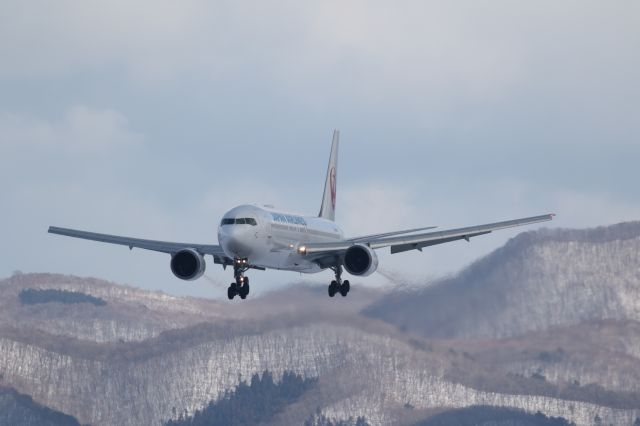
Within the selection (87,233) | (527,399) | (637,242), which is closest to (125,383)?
(527,399)

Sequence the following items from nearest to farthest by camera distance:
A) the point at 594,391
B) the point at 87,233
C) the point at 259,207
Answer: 1. the point at 259,207
2. the point at 87,233
3. the point at 594,391

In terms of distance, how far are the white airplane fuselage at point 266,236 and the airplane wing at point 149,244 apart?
4.05m

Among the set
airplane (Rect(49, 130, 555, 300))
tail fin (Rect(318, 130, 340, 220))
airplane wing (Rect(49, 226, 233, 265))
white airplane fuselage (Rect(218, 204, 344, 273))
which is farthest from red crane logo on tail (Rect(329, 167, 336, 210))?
airplane wing (Rect(49, 226, 233, 265))

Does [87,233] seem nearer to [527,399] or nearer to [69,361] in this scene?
[527,399]

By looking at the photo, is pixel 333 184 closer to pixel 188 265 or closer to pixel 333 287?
Result: pixel 333 287

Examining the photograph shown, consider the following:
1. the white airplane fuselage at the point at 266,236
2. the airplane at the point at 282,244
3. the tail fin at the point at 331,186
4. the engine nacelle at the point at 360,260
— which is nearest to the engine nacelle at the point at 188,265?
the airplane at the point at 282,244

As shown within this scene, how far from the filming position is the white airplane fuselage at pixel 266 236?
81125mm

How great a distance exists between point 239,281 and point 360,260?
23.4 feet

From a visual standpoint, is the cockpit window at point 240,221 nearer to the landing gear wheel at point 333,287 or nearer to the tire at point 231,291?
the tire at point 231,291

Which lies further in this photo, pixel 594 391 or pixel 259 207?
pixel 594 391

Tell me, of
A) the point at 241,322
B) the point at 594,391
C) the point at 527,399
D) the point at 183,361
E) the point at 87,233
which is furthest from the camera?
the point at 183,361

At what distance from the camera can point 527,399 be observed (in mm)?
156875

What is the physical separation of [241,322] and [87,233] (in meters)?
76.6

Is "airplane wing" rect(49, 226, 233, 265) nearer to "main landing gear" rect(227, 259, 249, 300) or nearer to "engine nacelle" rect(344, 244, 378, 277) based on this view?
"main landing gear" rect(227, 259, 249, 300)
